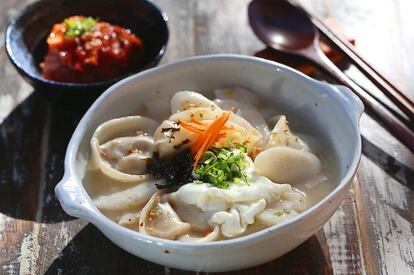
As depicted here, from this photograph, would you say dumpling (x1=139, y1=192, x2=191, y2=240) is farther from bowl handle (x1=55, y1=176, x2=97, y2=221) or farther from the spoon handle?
the spoon handle

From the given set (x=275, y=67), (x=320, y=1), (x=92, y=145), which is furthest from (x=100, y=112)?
(x=320, y=1)

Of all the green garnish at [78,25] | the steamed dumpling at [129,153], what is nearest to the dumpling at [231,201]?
the steamed dumpling at [129,153]

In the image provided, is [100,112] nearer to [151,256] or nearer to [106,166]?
[106,166]

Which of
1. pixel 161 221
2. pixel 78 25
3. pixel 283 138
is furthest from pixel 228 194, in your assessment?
pixel 78 25

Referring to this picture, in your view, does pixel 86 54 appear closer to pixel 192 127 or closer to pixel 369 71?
pixel 192 127

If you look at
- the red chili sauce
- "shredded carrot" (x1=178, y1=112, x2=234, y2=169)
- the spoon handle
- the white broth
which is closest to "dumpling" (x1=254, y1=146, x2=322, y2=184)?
the white broth

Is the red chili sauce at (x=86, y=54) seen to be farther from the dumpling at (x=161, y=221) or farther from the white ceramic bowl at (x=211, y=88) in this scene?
the dumpling at (x=161, y=221)
